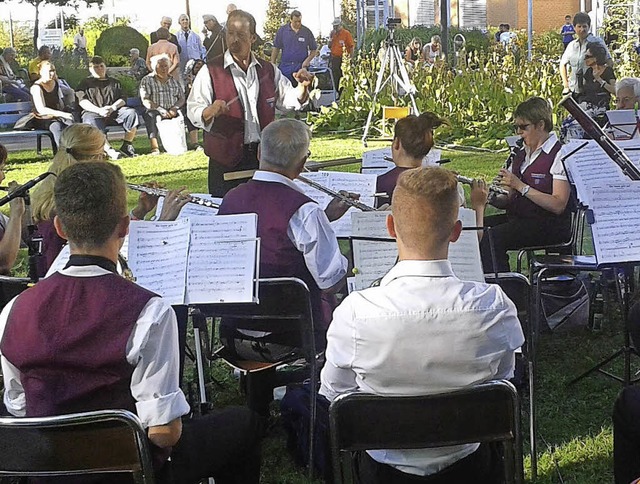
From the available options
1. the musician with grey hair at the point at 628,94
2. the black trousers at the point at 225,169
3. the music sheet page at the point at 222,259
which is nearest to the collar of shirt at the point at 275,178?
the music sheet page at the point at 222,259

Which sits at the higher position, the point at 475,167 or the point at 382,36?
the point at 382,36

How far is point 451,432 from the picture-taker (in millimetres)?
2197

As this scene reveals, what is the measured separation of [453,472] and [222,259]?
1.23m

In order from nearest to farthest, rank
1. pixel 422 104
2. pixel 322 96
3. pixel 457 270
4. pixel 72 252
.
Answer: pixel 72 252
pixel 457 270
pixel 422 104
pixel 322 96

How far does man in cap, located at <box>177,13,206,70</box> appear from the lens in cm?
1508

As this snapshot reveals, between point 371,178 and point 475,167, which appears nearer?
point 371,178

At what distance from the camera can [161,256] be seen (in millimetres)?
3160

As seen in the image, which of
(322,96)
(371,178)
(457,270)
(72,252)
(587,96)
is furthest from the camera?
(322,96)

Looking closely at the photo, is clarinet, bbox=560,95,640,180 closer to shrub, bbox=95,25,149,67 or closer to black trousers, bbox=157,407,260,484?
black trousers, bbox=157,407,260,484

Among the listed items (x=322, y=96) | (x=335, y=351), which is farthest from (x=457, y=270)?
(x=322, y=96)

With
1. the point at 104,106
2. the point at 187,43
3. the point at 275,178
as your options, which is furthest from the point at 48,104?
the point at 275,178

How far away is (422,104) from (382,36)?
18.3 feet

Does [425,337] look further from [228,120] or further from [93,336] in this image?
[228,120]

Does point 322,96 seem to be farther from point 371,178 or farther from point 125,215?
point 125,215
